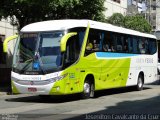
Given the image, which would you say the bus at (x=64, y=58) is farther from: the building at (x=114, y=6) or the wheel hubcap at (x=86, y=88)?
the building at (x=114, y=6)

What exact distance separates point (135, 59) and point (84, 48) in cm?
611

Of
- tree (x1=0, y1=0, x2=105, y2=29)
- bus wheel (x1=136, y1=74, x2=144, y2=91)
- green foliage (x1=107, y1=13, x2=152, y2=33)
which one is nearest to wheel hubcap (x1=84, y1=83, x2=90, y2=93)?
tree (x1=0, y1=0, x2=105, y2=29)

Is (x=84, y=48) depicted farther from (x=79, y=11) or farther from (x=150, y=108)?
(x=79, y=11)

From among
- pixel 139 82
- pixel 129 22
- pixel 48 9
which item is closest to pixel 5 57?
pixel 48 9

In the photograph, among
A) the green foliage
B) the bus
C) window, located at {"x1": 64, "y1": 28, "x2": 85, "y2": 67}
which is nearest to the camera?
the bus

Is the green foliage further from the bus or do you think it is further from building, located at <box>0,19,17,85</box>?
the bus

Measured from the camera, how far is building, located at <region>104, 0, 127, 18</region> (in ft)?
154

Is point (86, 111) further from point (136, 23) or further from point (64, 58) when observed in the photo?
point (136, 23)

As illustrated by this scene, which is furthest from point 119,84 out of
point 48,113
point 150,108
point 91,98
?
point 48,113

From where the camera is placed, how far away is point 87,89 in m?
19.5

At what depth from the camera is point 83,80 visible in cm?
1905

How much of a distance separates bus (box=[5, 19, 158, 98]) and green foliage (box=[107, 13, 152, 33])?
69.0 ft

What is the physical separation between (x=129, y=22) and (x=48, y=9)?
23547 mm

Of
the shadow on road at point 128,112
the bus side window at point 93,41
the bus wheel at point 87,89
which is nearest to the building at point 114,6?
the bus side window at point 93,41
